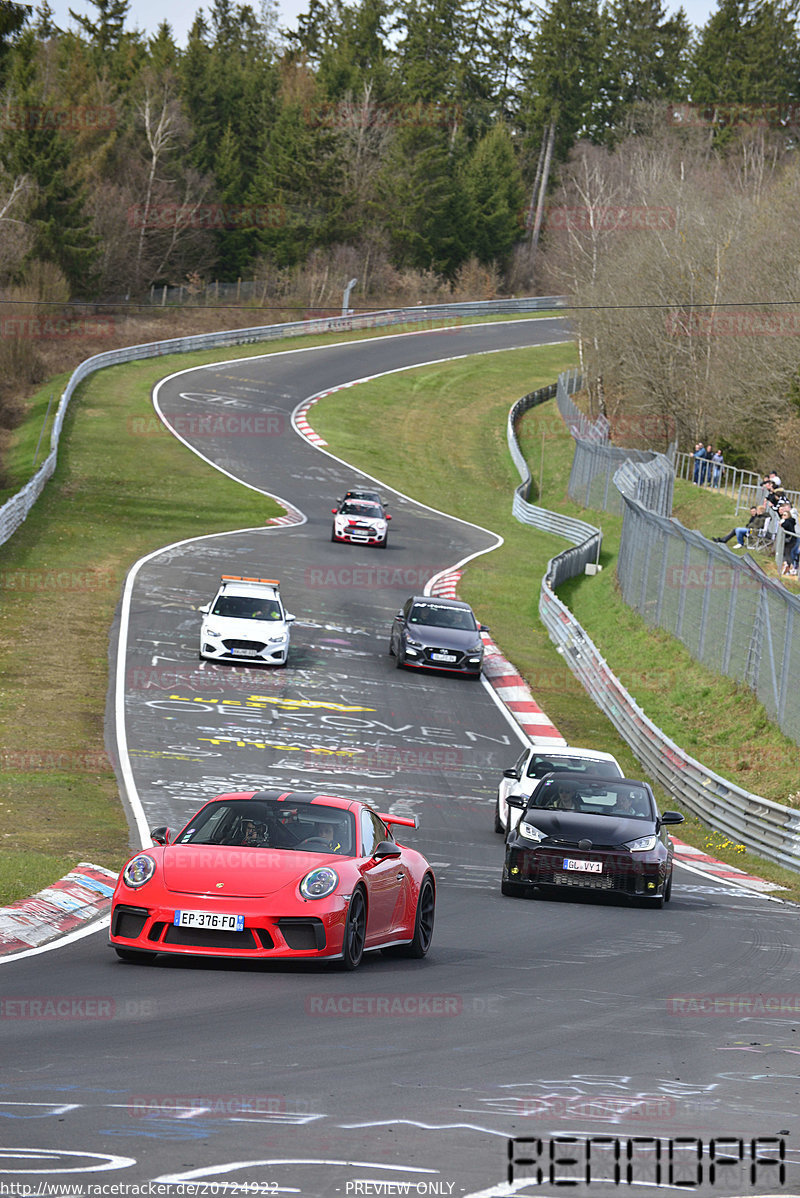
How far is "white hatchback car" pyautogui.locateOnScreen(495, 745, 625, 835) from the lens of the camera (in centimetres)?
1969

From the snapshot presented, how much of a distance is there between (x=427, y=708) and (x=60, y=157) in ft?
207

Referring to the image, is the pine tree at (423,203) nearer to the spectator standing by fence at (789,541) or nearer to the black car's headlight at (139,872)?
the spectator standing by fence at (789,541)

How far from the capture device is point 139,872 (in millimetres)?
10047

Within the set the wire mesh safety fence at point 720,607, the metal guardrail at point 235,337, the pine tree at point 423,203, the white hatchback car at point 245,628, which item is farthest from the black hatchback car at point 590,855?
the pine tree at point 423,203

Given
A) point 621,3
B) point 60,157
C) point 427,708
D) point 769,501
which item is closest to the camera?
point 427,708

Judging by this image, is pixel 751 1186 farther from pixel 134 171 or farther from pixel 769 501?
pixel 134 171

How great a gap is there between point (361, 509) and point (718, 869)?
29457mm

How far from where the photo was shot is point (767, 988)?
10.9 m

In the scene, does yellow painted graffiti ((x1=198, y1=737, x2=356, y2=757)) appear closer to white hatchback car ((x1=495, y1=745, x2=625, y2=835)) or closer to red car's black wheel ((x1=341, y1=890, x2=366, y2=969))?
white hatchback car ((x1=495, y1=745, x2=625, y2=835))

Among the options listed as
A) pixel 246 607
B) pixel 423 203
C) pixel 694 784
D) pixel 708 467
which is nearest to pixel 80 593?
pixel 246 607

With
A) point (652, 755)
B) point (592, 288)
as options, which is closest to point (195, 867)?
point (652, 755)

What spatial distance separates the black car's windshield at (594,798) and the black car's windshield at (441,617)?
16.2 metres

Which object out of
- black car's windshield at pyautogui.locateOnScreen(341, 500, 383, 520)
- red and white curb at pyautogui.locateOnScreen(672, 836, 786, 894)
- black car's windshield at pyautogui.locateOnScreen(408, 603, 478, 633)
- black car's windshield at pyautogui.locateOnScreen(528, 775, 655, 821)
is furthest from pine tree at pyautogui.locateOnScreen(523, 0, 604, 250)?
black car's windshield at pyautogui.locateOnScreen(528, 775, 655, 821)

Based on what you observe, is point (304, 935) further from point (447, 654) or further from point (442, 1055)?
point (447, 654)
